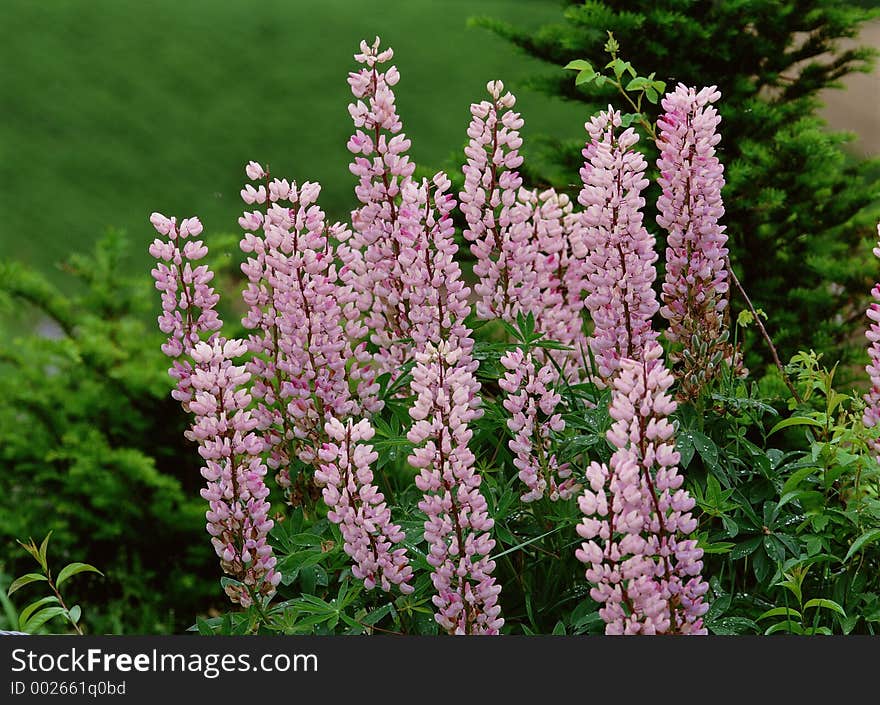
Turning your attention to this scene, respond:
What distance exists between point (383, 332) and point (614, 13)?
1.98m

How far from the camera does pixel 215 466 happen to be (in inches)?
60.2

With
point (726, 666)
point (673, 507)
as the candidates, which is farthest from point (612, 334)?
point (726, 666)

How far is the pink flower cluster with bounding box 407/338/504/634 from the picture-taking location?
1.45 metres

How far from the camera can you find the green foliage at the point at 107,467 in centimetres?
379

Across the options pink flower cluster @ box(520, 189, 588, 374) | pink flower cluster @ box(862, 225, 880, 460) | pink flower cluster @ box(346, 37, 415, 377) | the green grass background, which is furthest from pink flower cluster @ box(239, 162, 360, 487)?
the green grass background

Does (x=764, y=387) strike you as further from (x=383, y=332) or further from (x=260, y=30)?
(x=260, y=30)

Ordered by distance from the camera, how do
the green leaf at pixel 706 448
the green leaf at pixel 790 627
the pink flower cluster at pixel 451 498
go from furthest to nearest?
the green leaf at pixel 706 448
the green leaf at pixel 790 627
the pink flower cluster at pixel 451 498

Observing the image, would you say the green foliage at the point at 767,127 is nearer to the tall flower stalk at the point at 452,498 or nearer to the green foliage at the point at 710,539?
the green foliage at the point at 710,539

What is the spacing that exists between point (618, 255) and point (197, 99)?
34.3 ft

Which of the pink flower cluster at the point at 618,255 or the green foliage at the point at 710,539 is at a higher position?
the pink flower cluster at the point at 618,255

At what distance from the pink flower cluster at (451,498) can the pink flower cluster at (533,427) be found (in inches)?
5.0

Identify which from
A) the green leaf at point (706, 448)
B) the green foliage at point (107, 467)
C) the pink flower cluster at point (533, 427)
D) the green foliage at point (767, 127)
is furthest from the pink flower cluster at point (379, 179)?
the green foliage at point (107, 467)

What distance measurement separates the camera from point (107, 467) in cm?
383

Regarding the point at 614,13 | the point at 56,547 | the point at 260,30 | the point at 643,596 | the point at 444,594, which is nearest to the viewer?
the point at 643,596
